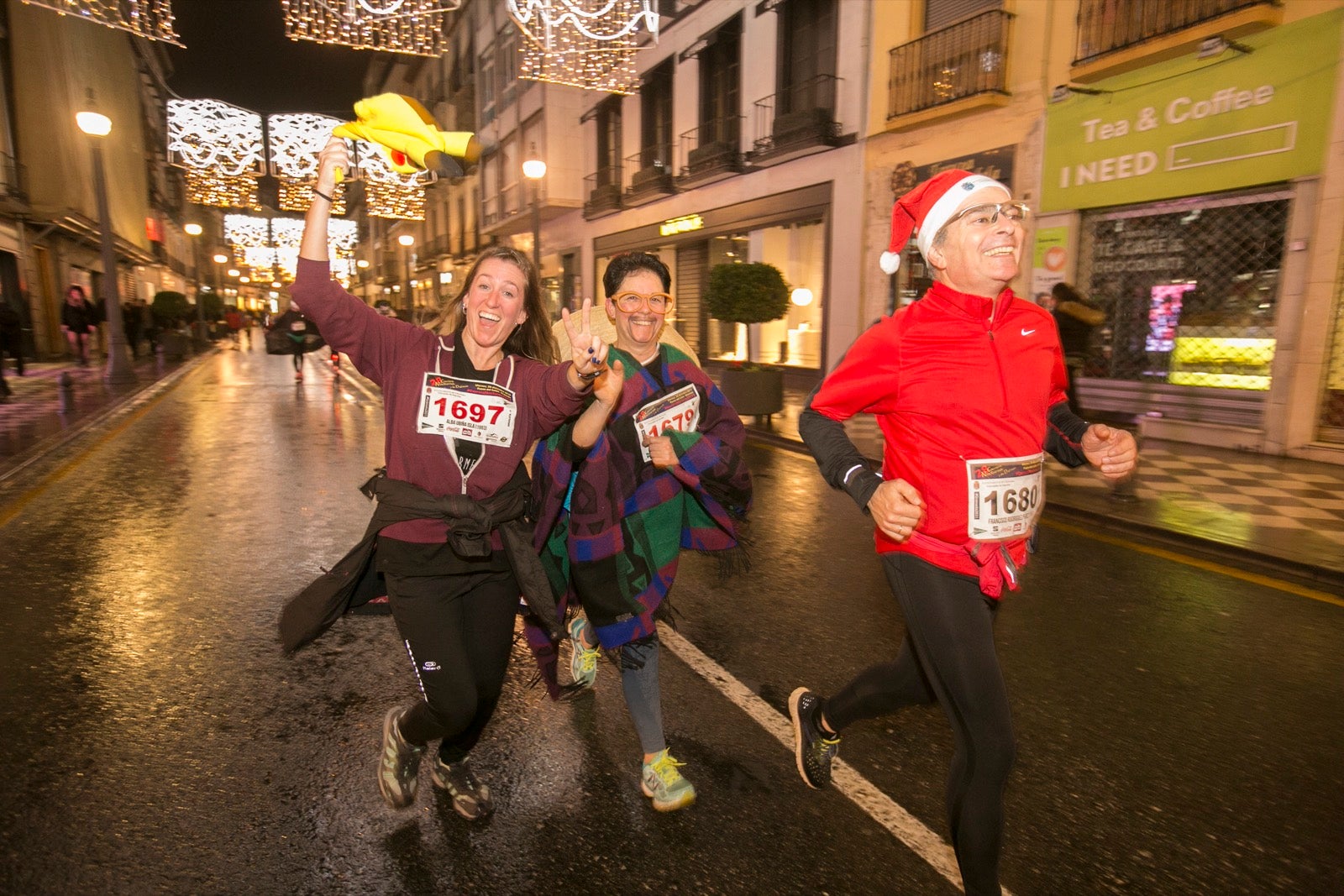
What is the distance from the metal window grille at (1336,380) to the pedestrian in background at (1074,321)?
3.34 m

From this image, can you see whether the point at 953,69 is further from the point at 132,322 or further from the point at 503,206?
the point at 132,322

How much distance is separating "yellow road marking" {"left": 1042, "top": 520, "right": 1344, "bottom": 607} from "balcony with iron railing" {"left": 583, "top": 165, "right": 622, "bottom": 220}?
2050 cm

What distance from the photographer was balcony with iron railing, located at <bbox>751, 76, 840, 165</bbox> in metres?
16.3

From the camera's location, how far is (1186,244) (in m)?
10.7

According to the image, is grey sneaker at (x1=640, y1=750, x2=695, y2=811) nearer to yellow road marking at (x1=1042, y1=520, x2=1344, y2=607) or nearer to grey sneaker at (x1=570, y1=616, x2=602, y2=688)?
grey sneaker at (x1=570, y1=616, x2=602, y2=688)

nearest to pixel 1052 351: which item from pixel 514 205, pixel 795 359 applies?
pixel 795 359

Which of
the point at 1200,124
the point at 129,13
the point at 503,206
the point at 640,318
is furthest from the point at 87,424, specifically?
the point at 503,206

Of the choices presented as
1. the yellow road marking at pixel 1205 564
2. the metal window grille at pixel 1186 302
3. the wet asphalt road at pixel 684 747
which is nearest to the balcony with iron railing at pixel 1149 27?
the metal window grille at pixel 1186 302

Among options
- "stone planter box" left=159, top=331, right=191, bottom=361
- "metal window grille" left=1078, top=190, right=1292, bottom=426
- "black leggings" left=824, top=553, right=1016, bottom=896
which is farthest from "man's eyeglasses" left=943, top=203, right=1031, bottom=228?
"stone planter box" left=159, top=331, right=191, bottom=361

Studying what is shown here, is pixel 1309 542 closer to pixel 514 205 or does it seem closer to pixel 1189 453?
pixel 1189 453

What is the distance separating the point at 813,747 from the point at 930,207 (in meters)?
1.82

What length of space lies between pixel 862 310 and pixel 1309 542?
35.4ft

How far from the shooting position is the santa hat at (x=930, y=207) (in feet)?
7.20

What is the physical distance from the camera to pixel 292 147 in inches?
783
